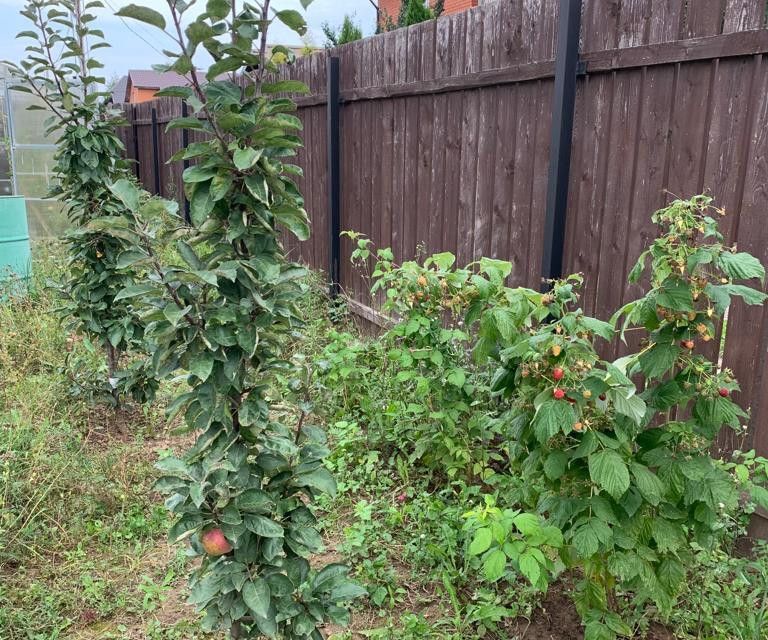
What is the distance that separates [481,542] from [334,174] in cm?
431

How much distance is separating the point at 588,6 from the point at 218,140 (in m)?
2.14

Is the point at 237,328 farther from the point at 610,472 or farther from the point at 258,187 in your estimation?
the point at 610,472

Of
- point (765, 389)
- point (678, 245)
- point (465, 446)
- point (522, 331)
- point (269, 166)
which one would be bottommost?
point (465, 446)

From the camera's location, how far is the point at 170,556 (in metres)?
2.91

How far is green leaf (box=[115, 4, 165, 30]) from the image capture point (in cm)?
151

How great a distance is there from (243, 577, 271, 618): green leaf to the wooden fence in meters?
1.89

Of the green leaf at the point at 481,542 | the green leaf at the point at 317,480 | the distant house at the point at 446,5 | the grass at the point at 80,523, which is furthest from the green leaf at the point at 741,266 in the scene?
the distant house at the point at 446,5

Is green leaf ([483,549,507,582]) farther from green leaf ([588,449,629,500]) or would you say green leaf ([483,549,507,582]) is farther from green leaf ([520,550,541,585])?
green leaf ([588,449,629,500])

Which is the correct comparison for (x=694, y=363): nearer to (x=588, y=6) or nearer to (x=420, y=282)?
(x=420, y=282)

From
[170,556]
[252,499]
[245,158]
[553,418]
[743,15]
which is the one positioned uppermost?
[743,15]

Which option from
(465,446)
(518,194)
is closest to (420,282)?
(465,446)

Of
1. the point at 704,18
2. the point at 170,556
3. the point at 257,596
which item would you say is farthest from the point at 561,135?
the point at 170,556

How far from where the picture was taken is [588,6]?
2.99 metres

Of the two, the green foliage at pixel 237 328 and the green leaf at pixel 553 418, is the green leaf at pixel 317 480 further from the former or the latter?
the green leaf at pixel 553 418
